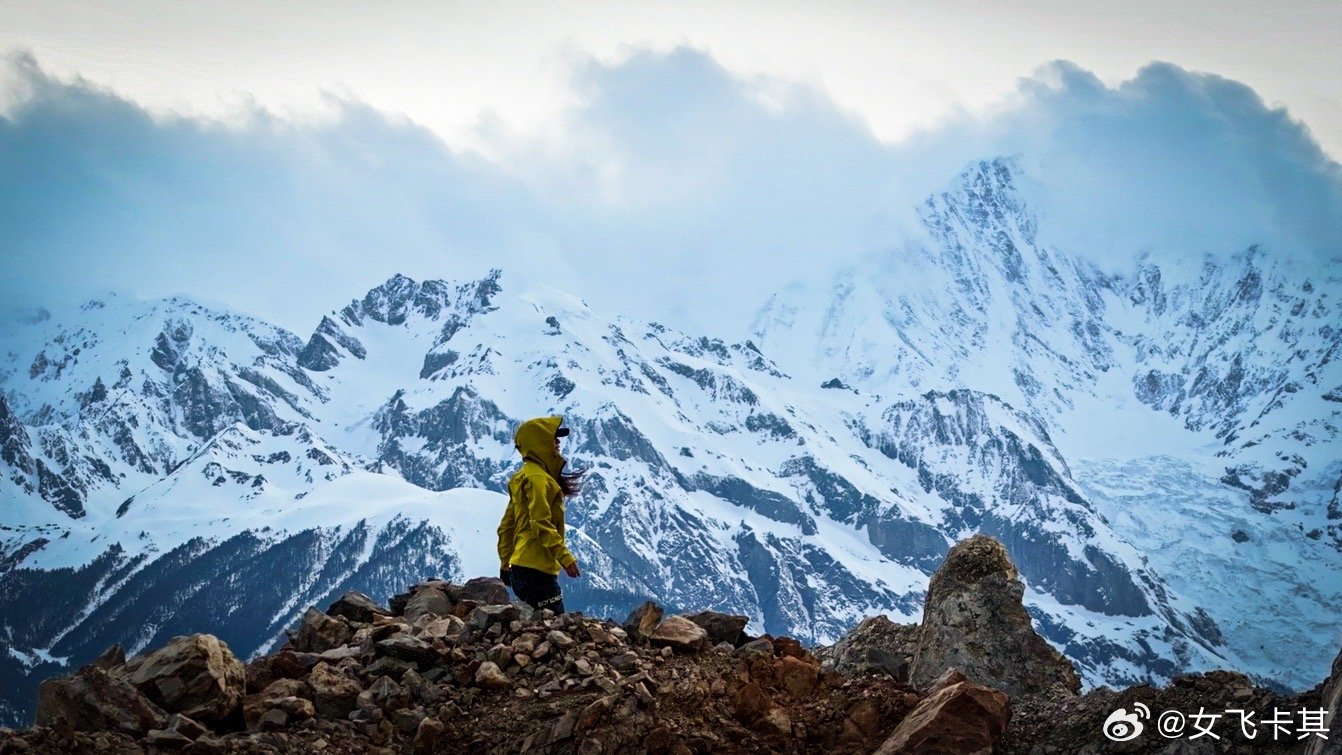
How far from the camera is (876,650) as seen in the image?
1670 cm

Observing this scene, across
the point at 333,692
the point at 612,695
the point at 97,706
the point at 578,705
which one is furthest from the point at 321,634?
the point at 612,695

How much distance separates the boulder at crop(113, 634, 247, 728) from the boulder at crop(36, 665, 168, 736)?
35 centimetres

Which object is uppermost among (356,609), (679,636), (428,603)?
(428,603)

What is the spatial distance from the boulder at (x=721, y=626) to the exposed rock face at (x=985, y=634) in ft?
7.56

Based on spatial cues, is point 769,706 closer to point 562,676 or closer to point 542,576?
point 562,676

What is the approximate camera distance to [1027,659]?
1541 centimetres

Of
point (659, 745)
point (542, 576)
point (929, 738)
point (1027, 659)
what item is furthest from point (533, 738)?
point (1027, 659)

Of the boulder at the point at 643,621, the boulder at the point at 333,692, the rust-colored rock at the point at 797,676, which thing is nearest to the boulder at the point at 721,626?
the boulder at the point at 643,621

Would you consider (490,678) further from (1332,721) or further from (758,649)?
(1332,721)

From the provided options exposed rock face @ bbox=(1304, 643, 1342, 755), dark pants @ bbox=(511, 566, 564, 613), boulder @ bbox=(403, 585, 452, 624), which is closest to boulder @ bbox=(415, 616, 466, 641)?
boulder @ bbox=(403, 585, 452, 624)

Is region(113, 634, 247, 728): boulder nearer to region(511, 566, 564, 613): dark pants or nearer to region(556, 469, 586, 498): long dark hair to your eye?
region(511, 566, 564, 613): dark pants

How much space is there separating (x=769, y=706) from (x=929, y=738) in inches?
74.7

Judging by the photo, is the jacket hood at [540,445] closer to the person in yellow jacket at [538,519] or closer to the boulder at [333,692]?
the person in yellow jacket at [538,519]

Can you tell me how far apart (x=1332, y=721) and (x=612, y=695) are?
642 cm
